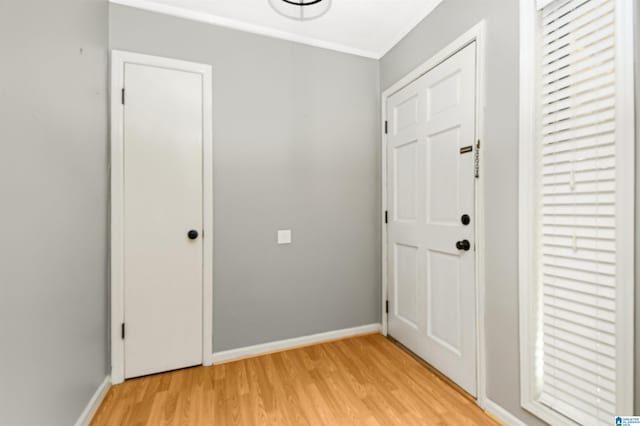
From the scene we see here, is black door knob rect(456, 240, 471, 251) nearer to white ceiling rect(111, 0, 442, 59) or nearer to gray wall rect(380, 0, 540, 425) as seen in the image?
gray wall rect(380, 0, 540, 425)

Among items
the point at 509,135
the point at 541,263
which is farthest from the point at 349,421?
the point at 509,135

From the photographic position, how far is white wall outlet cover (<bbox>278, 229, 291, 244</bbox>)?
2.23m

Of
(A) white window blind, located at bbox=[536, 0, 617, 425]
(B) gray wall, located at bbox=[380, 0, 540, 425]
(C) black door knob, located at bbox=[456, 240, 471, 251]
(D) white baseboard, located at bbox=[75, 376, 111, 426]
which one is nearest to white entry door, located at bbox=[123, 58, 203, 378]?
(D) white baseboard, located at bbox=[75, 376, 111, 426]

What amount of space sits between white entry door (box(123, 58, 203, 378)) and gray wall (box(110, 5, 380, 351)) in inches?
5.8

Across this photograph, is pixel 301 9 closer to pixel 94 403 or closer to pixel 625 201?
pixel 625 201

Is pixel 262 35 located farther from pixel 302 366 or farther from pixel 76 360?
pixel 302 366

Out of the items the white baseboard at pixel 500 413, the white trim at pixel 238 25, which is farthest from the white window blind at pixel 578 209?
the white trim at pixel 238 25

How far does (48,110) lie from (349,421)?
2.05 metres

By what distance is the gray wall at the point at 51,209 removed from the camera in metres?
0.94

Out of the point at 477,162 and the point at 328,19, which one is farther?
the point at 328,19

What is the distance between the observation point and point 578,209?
1145 millimetres

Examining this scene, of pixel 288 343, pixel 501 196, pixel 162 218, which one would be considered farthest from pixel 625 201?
pixel 162 218

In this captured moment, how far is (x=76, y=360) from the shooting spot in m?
1.37

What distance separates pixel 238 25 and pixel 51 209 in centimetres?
176
